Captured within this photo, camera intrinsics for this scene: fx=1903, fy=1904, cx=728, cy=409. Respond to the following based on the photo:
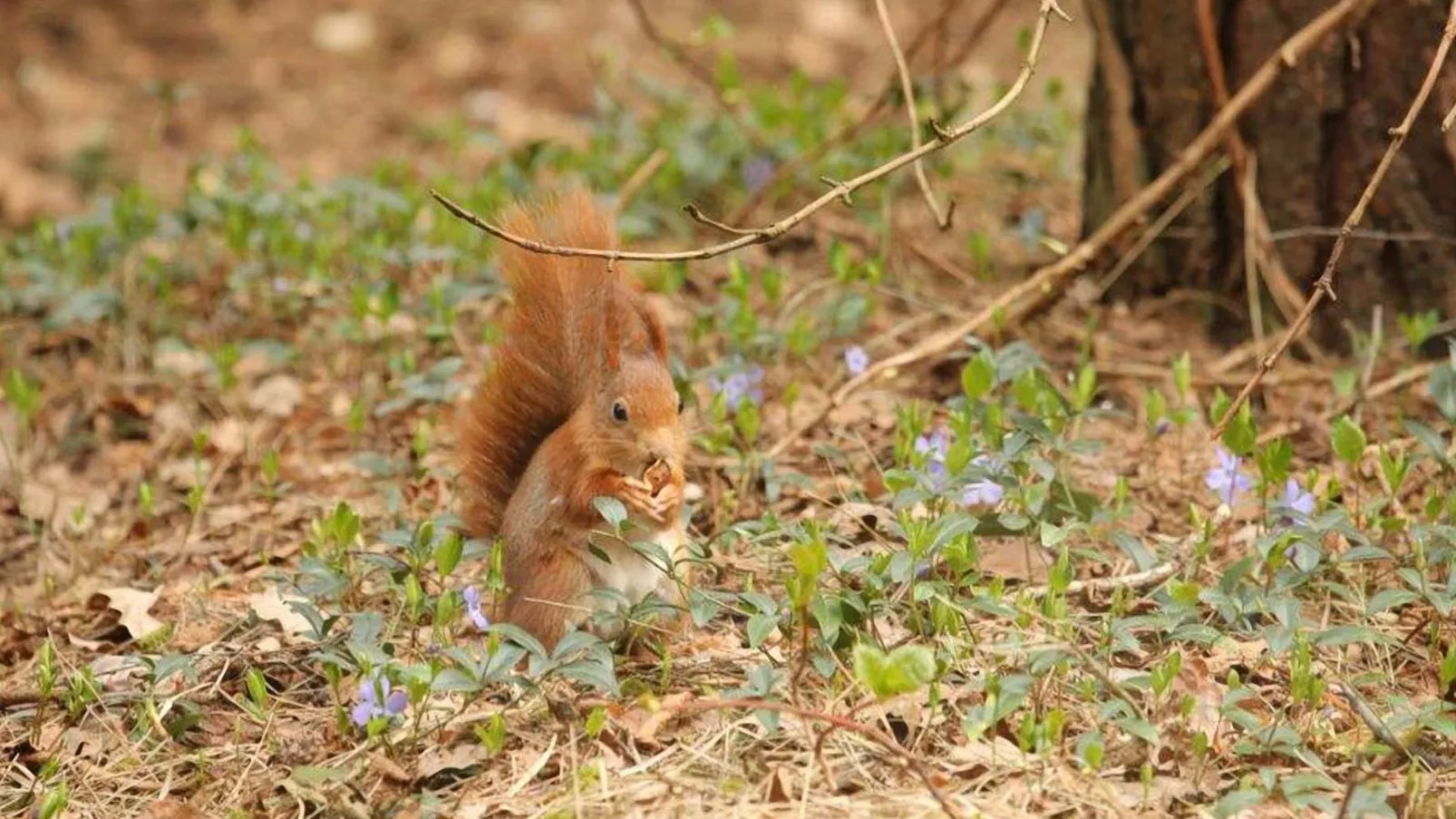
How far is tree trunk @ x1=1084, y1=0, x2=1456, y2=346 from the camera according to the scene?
389 cm

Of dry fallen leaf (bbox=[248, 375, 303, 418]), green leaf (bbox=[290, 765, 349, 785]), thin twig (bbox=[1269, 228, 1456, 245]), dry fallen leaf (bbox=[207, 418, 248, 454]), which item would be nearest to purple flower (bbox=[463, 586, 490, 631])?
green leaf (bbox=[290, 765, 349, 785])

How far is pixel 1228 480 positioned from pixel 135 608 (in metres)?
1.85

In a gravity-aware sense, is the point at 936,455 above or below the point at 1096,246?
below

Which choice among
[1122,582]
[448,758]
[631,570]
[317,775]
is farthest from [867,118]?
[317,775]

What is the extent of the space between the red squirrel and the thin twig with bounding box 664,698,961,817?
0.29 metres

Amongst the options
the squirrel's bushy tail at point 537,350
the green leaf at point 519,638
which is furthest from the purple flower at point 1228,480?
the green leaf at point 519,638

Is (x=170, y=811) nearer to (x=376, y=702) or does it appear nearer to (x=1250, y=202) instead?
(x=376, y=702)

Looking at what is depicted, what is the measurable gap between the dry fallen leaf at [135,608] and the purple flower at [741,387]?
3.50ft

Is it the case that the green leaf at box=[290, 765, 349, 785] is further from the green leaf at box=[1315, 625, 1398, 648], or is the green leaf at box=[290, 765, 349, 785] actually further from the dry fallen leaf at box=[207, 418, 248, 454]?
the dry fallen leaf at box=[207, 418, 248, 454]

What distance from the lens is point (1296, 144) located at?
4016 millimetres

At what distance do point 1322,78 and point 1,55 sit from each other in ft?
18.0

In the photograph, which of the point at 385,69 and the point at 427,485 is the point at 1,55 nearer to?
the point at 385,69

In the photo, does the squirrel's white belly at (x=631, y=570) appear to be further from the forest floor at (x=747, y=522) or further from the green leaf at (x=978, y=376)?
the green leaf at (x=978, y=376)

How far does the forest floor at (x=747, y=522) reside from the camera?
255 cm
